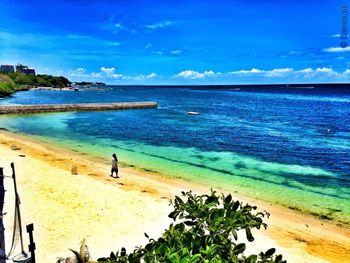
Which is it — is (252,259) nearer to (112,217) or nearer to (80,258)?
(80,258)

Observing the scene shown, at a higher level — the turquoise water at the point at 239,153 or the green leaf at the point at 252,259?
the green leaf at the point at 252,259

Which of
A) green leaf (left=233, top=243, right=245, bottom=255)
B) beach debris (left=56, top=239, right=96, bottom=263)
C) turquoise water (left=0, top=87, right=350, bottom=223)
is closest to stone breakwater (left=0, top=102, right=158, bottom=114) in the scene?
turquoise water (left=0, top=87, right=350, bottom=223)

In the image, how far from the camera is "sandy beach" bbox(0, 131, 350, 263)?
13.6m

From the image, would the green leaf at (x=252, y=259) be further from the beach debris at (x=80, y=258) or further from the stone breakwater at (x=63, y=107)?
the stone breakwater at (x=63, y=107)

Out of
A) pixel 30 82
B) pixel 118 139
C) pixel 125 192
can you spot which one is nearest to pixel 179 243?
pixel 125 192

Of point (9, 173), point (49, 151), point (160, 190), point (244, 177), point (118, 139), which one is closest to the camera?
point (160, 190)

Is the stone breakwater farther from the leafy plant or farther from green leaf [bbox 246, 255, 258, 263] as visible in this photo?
green leaf [bbox 246, 255, 258, 263]

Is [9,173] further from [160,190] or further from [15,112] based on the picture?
[15,112]

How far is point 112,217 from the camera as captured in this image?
52.1 feet

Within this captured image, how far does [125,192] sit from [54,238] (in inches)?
258

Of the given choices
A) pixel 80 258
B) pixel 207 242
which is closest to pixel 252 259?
pixel 207 242

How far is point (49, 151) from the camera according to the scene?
105ft

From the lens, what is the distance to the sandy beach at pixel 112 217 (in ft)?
44.6

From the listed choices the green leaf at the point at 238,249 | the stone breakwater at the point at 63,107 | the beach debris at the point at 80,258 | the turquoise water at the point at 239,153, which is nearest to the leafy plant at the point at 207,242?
the green leaf at the point at 238,249
